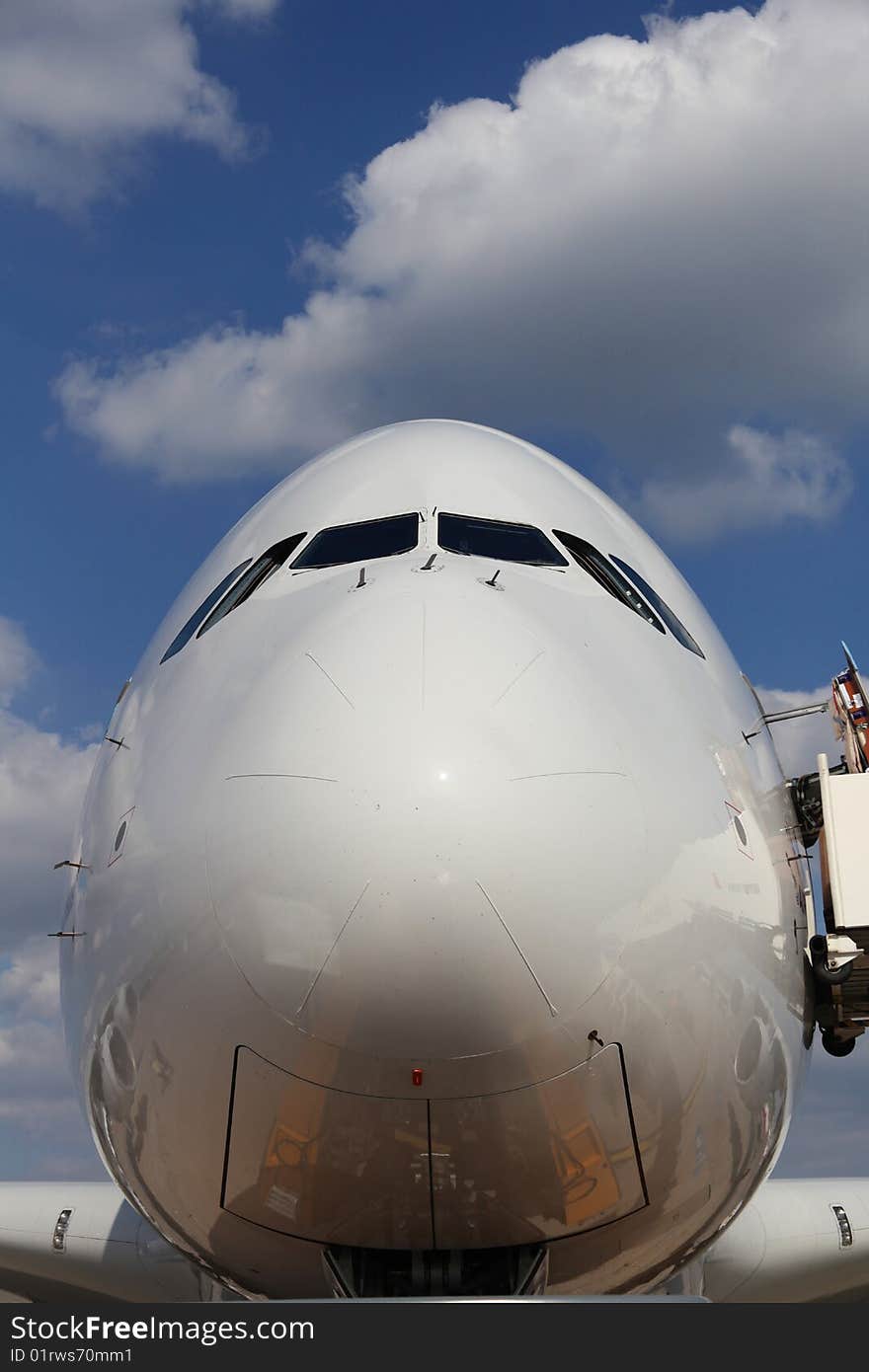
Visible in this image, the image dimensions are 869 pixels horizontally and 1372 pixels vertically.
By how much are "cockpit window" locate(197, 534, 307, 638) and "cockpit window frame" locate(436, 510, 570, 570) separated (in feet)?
3.03

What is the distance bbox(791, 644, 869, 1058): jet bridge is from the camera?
7359mm

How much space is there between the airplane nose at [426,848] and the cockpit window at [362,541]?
1660 mm

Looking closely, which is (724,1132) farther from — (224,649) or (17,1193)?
(17,1193)

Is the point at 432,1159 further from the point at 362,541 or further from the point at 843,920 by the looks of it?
the point at 362,541

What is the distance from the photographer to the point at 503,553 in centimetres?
745

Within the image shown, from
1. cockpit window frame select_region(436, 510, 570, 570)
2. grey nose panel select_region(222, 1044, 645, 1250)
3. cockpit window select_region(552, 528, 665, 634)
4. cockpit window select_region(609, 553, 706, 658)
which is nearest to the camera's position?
grey nose panel select_region(222, 1044, 645, 1250)

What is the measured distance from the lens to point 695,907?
18.7 ft

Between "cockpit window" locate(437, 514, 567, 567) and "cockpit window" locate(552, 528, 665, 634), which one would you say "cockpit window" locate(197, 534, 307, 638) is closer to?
"cockpit window" locate(437, 514, 567, 567)

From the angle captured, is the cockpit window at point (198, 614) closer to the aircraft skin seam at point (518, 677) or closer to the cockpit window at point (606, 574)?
the cockpit window at point (606, 574)

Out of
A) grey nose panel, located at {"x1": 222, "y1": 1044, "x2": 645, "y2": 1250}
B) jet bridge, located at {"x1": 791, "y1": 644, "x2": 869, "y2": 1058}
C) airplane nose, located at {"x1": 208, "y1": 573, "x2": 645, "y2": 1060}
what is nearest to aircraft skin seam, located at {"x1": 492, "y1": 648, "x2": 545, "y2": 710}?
airplane nose, located at {"x1": 208, "y1": 573, "x2": 645, "y2": 1060}

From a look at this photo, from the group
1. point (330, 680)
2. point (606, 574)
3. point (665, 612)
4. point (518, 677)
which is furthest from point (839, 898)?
point (330, 680)

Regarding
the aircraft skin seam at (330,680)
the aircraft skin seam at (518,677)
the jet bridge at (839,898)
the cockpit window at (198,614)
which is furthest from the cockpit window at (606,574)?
the aircraft skin seam at (330,680)

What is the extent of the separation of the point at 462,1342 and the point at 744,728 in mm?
4700

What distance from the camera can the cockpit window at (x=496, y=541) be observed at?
24.1 feet
